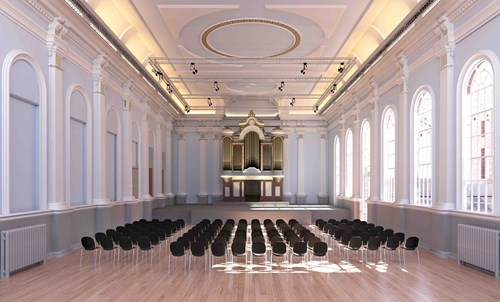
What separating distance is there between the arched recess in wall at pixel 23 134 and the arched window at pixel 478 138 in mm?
10087

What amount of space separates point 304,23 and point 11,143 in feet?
31.1

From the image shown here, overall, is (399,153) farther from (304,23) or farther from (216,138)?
(216,138)

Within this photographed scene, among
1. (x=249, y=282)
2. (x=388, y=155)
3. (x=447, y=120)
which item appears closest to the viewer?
(x=249, y=282)

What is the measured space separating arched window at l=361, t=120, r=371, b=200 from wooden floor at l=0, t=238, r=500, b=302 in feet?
28.3

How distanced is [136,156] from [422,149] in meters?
11.8

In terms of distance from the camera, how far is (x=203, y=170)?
89.9ft

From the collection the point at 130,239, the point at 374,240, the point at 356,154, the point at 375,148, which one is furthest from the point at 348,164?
the point at 130,239

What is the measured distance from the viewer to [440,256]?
11.0m

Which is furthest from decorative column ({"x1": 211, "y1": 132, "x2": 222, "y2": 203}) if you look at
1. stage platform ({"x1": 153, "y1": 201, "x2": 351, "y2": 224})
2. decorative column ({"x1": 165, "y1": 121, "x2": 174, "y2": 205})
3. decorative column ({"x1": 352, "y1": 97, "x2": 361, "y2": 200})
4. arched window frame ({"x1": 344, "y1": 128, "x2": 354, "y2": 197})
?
decorative column ({"x1": 352, "y1": 97, "x2": 361, "y2": 200})

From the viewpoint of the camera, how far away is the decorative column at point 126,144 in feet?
54.4

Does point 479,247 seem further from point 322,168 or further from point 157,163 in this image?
point 322,168

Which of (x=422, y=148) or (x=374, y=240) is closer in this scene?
(x=374, y=240)

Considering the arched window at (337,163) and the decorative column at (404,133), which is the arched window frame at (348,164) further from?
the decorative column at (404,133)

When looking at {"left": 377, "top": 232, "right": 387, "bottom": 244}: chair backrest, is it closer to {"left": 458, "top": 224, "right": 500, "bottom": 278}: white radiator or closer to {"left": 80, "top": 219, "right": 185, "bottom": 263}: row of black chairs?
{"left": 458, "top": 224, "right": 500, "bottom": 278}: white radiator
